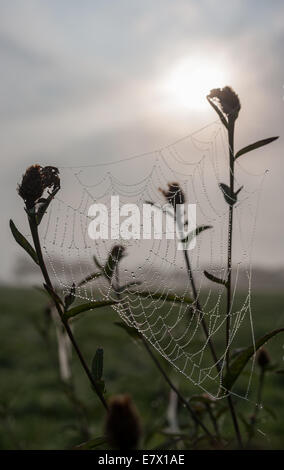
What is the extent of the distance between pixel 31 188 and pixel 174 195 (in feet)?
2.70

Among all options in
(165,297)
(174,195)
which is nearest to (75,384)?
(174,195)

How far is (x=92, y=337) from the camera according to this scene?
1146 centimetres

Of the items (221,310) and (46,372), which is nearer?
(46,372)

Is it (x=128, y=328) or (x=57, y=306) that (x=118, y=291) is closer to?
(x=128, y=328)

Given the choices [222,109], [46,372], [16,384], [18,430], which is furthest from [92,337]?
[222,109]

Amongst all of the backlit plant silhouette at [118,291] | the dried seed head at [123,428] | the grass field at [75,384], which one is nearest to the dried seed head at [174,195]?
the backlit plant silhouette at [118,291]

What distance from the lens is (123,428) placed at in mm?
832

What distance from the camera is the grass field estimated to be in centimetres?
626

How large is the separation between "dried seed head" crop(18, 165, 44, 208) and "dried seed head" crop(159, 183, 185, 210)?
0.74 meters

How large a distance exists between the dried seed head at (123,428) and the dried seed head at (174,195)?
1.40 metres

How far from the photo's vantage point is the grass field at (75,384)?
626cm
